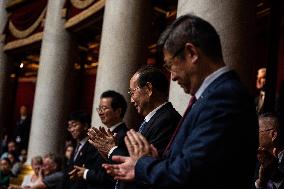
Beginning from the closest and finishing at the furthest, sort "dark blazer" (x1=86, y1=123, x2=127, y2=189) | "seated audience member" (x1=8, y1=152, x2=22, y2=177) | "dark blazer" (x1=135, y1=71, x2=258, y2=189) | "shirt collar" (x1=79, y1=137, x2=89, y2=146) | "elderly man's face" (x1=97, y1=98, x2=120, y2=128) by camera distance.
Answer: "dark blazer" (x1=135, y1=71, x2=258, y2=189) → "dark blazer" (x1=86, y1=123, x2=127, y2=189) → "elderly man's face" (x1=97, y1=98, x2=120, y2=128) → "shirt collar" (x1=79, y1=137, x2=89, y2=146) → "seated audience member" (x1=8, y1=152, x2=22, y2=177)

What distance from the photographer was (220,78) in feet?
4.66

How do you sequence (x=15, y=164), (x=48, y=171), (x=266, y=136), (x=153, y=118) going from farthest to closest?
(x=15, y=164) → (x=48, y=171) → (x=266, y=136) → (x=153, y=118)

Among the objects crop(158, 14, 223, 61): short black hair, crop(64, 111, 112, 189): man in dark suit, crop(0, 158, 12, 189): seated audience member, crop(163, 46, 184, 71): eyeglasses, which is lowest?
crop(0, 158, 12, 189): seated audience member

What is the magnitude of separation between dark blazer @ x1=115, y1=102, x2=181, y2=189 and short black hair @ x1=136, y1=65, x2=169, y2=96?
0.15m

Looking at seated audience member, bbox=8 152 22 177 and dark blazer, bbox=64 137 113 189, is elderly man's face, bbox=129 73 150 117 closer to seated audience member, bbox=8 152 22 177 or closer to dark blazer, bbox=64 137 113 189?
dark blazer, bbox=64 137 113 189

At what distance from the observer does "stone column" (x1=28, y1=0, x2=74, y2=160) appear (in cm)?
691

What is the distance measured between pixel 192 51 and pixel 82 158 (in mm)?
2265

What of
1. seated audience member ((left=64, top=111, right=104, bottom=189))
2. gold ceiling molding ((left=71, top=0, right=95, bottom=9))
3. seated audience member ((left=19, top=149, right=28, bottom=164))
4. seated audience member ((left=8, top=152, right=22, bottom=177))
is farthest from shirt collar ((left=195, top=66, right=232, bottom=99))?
seated audience member ((left=19, top=149, right=28, bottom=164))

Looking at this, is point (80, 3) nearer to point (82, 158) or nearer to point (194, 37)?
point (82, 158)

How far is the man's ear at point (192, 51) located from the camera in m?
1.42

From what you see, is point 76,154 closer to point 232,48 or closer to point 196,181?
point 232,48

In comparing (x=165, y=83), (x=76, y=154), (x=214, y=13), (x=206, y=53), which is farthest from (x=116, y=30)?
(x=206, y=53)

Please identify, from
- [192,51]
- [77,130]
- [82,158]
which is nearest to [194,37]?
[192,51]

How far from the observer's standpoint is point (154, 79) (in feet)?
7.97
